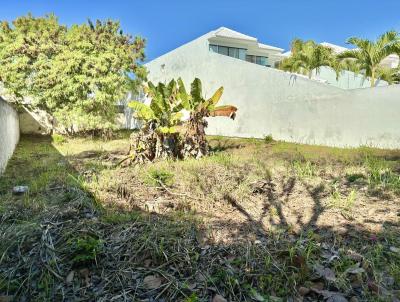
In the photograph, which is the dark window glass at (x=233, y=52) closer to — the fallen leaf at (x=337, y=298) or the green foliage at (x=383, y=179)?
the green foliage at (x=383, y=179)

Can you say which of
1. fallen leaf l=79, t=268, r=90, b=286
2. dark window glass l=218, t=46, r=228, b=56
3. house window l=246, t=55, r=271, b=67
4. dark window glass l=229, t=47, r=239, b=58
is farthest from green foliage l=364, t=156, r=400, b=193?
house window l=246, t=55, r=271, b=67

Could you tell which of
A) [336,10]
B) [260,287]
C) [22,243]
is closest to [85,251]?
[22,243]

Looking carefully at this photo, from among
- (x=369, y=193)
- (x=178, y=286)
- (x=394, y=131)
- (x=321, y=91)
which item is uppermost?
(x=321, y=91)

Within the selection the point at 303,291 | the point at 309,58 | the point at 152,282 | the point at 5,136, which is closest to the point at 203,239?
the point at 152,282

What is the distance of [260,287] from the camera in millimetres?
2979

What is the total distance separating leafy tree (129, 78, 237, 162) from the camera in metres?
8.89

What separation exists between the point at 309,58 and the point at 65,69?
11961 mm

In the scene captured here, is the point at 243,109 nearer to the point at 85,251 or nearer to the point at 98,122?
the point at 98,122

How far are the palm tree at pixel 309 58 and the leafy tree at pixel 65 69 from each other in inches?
369

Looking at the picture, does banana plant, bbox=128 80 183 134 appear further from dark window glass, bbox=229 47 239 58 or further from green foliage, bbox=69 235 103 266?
dark window glass, bbox=229 47 239 58

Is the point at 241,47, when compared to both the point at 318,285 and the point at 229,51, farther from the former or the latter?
the point at 318,285

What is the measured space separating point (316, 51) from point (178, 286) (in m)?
17.1

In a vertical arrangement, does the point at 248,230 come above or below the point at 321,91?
below

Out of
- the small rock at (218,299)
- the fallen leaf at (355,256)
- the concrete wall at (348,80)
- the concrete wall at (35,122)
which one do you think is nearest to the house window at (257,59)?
the concrete wall at (348,80)
